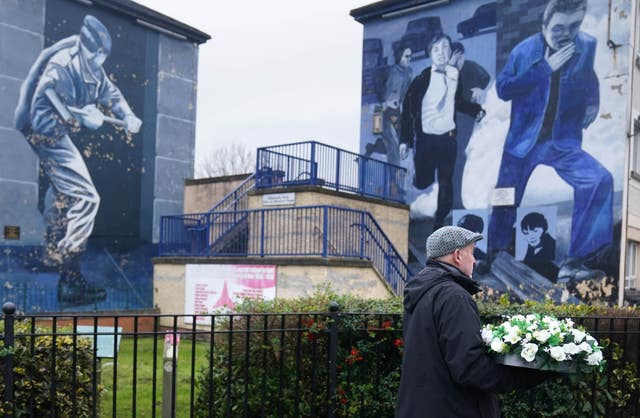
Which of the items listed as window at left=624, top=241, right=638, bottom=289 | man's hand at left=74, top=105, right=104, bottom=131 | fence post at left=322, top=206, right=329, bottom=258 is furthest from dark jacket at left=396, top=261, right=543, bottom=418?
man's hand at left=74, top=105, right=104, bottom=131

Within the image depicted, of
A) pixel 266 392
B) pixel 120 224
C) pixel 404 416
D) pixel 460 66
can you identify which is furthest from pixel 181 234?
pixel 404 416

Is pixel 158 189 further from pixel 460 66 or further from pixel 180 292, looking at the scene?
pixel 460 66

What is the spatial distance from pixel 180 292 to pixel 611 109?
12174 mm

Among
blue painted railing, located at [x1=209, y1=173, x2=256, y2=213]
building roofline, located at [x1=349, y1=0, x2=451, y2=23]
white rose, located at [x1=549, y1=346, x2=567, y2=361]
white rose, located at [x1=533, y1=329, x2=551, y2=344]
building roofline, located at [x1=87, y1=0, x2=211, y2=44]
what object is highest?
building roofline, located at [x1=349, y1=0, x2=451, y2=23]

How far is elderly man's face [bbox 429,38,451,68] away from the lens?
1888cm

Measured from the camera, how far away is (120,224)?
19.5 metres

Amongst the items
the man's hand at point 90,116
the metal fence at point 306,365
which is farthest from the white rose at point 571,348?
the man's hand at point 90,116

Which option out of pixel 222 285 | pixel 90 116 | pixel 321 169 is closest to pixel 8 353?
pixel 222 285

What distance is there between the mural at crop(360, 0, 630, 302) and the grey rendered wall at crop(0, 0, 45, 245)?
397 inches

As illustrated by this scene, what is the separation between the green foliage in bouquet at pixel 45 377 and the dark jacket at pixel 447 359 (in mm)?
2492

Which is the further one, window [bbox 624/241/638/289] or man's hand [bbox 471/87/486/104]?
man's hand [bbox 471/87/486/104]

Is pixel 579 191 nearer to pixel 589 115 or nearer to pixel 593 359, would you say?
pixel 589 115

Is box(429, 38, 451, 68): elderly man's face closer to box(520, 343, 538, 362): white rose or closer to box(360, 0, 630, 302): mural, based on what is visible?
box(360, 0, 630, 302): mural

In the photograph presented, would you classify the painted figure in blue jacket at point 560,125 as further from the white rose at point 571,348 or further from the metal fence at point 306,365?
the white rose at point 571,348
